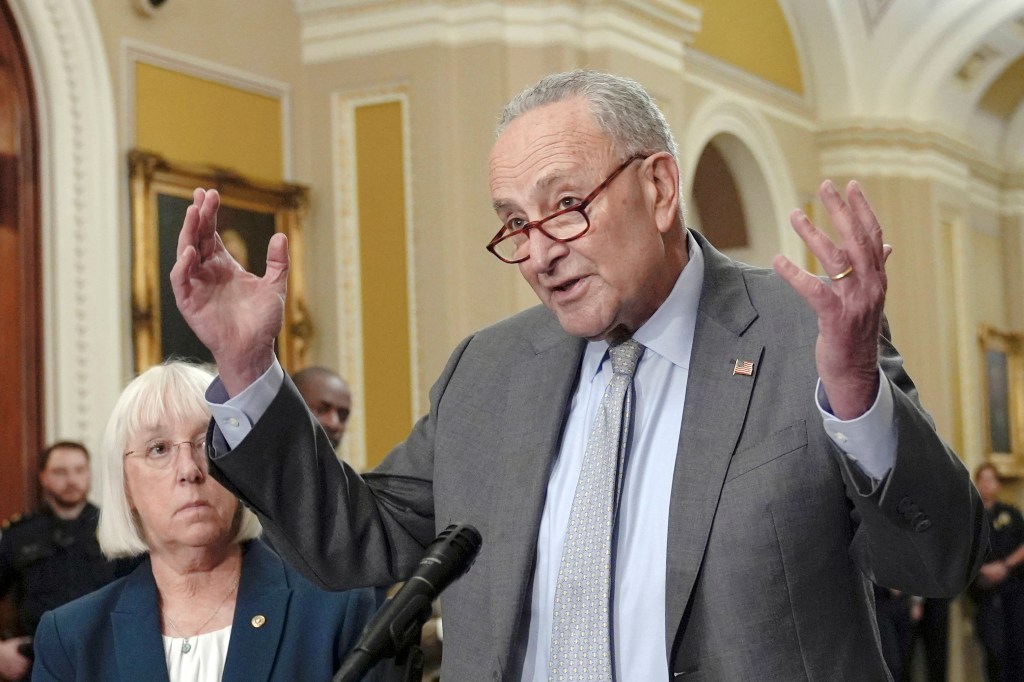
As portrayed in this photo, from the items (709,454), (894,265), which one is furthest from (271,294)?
(894,265)

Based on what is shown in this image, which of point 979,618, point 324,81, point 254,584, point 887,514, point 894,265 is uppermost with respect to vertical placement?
point 324,81

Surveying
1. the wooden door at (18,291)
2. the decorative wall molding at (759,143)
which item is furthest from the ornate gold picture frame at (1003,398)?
the wooden door at (18,291)

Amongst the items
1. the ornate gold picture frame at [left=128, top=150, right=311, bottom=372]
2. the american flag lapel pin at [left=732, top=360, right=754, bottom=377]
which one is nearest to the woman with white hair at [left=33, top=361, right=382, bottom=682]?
the american flag lapel pin at [left=732, top=360, right=754, bottom=377]

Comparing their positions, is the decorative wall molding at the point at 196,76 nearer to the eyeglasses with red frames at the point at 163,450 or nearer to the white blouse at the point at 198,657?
the eyeglasses with red frames at the point at 163,450

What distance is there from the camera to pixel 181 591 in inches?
111

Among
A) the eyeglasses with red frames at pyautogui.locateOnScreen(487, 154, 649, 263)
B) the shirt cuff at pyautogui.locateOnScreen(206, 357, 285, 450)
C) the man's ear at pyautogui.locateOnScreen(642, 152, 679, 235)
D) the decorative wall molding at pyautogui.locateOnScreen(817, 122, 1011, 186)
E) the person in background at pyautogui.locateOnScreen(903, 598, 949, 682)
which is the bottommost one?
the person in background at pyautogui.locateOnScreen(903, 598, 949, 682)

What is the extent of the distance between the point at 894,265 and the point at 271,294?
11007 millimetres

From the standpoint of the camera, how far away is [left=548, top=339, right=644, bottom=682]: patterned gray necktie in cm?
196

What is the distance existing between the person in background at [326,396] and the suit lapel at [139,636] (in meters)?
2.65

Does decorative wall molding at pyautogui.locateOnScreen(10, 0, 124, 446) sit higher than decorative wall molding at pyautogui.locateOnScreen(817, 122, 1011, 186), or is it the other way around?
decorative wall molding at pyautogui.locateOnScreen(817, 122, 1011, 186)

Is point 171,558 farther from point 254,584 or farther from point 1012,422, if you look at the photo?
point 1012,422

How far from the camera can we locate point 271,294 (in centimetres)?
200

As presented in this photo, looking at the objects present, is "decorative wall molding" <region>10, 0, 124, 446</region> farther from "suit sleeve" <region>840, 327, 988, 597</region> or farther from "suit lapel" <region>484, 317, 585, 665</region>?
"suit sleeve" <region>840, 327, 988, 597</region>

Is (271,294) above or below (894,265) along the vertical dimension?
below
